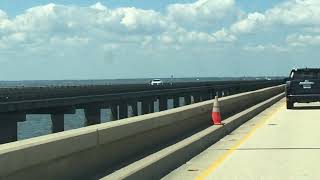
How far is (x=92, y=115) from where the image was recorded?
115 feet

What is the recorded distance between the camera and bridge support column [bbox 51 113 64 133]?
91.0ft

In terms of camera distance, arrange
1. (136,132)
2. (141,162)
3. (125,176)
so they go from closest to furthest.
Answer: (125,176), (141,162), (136,132)

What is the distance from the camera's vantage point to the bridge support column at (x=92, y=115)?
113 ft

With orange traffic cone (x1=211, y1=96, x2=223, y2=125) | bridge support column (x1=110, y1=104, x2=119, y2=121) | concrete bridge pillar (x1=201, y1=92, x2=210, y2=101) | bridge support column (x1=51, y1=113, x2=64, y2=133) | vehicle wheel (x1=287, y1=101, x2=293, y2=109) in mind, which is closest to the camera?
orange traffic cone (x1=211, y1=96, x2=223, y2=125)

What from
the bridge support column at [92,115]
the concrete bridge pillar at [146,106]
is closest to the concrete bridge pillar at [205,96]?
the concrete bridge pillar at [146,106]

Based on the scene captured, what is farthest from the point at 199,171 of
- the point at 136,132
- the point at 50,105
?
the point at 50,105

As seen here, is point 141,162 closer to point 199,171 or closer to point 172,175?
point 172,175

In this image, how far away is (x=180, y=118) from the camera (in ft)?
44.3

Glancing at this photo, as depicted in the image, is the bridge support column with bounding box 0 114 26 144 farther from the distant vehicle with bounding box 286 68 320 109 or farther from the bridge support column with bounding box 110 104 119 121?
the bridge support column with bounding box 110 104 119 121

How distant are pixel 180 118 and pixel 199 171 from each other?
3.04 metres

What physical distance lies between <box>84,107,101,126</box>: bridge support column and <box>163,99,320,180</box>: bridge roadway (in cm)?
1612

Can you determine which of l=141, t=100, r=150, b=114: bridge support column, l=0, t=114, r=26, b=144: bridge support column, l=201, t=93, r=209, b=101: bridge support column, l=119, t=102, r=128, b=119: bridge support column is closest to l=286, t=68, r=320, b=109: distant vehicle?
l=119, t=102, r=128, b=119: bridge support column

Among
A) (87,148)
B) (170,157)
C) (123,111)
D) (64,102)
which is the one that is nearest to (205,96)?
(123,111)

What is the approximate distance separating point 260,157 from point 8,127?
12983 millimetres
